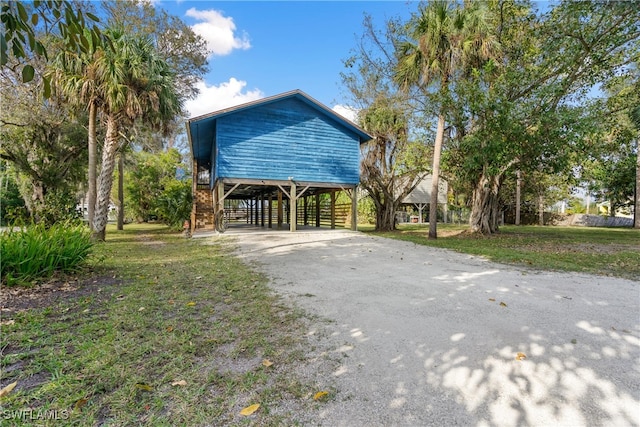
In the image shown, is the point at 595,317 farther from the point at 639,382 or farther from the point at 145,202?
the point at 145,202

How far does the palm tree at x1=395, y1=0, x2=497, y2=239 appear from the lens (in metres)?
12.1

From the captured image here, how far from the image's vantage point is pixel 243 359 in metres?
2.55

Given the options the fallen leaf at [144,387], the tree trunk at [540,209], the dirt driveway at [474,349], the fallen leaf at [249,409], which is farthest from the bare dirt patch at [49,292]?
the tree trunk at [540,209]

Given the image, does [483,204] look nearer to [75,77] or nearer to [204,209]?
[204,209]

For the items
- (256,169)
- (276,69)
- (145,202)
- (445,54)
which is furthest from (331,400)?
(145,202)

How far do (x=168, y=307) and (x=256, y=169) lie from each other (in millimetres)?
10740

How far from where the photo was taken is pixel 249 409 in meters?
1.94

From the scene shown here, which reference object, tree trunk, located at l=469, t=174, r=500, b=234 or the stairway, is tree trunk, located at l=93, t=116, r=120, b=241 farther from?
tree trunk, located at l=469, t=174, r=500, b=234

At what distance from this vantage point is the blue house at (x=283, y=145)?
44.7 feet

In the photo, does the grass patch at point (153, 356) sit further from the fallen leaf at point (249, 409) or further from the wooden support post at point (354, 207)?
the wooden support post at point (354, 207)

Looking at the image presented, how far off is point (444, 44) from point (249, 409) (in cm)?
1415

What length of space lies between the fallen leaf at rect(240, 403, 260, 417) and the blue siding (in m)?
12.4

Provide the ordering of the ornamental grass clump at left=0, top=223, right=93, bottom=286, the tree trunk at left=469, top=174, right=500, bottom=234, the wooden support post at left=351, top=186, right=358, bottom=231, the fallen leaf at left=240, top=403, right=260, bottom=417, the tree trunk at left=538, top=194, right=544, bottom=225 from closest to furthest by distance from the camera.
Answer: the fallen leaf at left=240, top=403, right=260, bottom=417
the ornamental grass clump at left=0, top=223, right=93, bottom=286
the tree trunk at left=469, top=174, right=500, bottom=234
the wooden support post at left=351, top=186, right=358, bottom=231
the tree trunk at left=538, top=194, right=544, bottom=225

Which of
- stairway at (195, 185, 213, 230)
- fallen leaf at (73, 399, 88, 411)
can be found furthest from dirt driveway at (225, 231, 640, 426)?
stairway at (195, 185, 213, 230)
